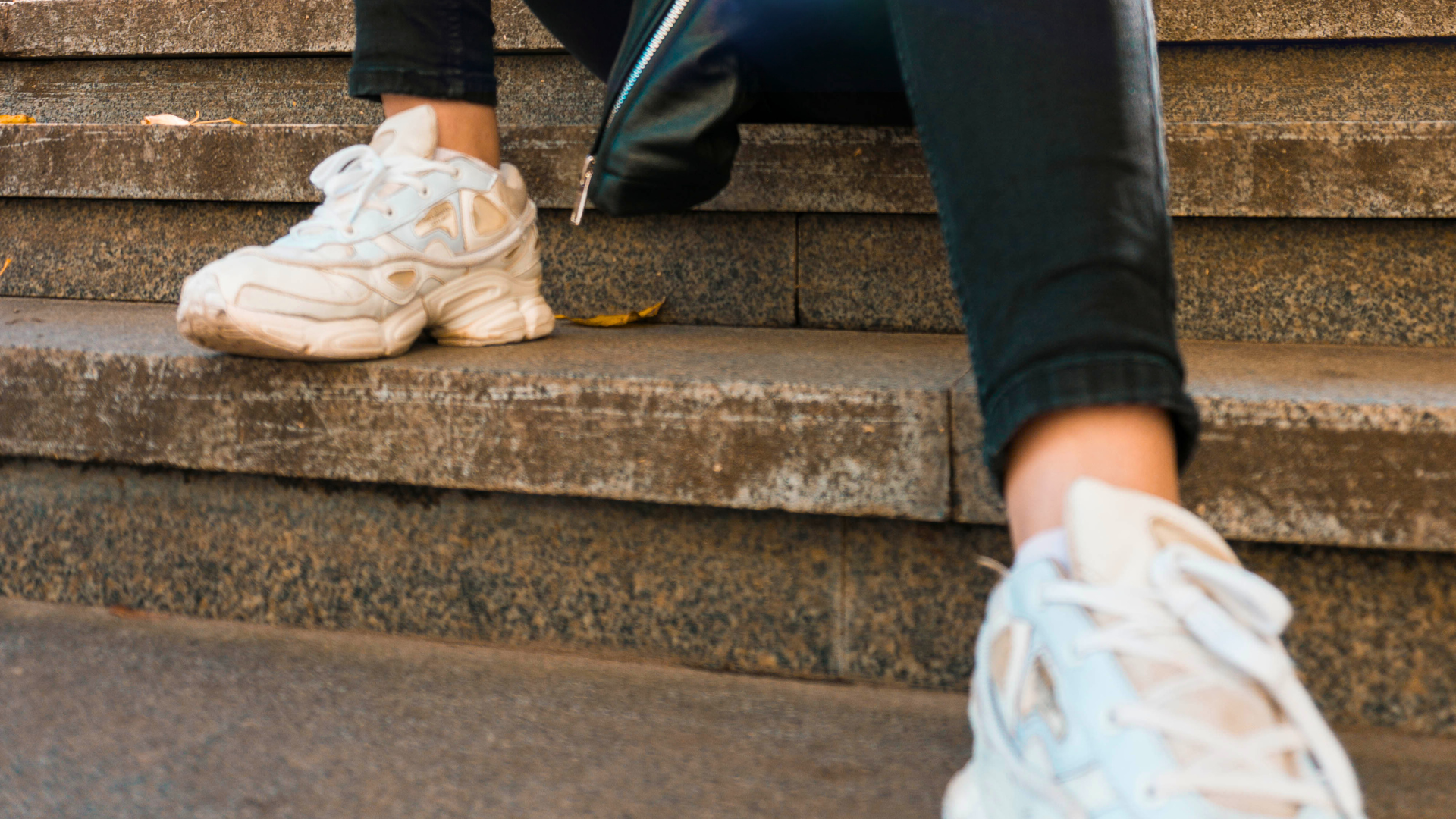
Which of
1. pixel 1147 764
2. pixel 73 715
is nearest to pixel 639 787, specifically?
pixel 1147 764

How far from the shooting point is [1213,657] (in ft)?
1.68

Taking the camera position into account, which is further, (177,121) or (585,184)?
(177,121)

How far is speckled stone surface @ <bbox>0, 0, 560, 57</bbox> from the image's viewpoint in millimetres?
1645

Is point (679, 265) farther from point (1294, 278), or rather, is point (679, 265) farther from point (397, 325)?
point (1294, 278)

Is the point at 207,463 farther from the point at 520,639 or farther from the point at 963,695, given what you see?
the point at 963,695

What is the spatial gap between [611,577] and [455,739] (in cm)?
22

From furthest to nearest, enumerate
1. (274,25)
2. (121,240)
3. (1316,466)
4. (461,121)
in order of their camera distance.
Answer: (274,25)
(121,240)
(461,121)
(1316,466)

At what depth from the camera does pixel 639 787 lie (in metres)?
0.69

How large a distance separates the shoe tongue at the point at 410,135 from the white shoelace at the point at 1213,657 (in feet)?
2.61

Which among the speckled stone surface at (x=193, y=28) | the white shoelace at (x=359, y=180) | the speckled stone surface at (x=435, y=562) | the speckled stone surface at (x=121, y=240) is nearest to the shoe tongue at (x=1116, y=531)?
the speckled stone surface at (x=435, y=562)

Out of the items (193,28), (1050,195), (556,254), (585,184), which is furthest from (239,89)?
(1050,195)

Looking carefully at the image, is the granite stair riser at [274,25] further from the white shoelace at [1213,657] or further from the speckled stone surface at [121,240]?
the white shoelace at [1213,657]

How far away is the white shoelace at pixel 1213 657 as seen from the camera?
0.48 metres

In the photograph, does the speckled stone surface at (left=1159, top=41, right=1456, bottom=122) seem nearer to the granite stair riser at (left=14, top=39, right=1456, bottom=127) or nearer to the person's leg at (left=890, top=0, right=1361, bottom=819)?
the granite stair riser at (left=14, top=39, right=1456, bottom=127)
